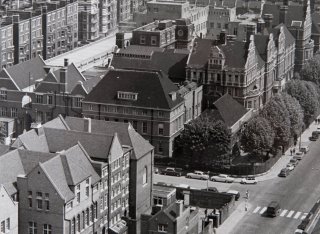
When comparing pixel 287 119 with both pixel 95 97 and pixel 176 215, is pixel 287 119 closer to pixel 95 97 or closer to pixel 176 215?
pixel 95 97

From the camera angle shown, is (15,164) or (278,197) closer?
(15,164)

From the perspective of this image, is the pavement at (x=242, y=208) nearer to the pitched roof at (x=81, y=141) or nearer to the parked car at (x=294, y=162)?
the parked car at (x=294, y=162)

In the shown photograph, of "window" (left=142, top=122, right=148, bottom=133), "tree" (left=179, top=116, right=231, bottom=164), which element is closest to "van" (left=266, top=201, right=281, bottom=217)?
"tree" (left=179, top=116, right=231, bottom=164)

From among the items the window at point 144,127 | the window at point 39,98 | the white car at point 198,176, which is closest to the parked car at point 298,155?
the white car at point 198,176

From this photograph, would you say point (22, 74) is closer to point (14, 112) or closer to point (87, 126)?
point (14, 112)

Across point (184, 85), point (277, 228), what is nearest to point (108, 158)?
point (277, 228)

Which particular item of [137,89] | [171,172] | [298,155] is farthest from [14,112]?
[298,155]
